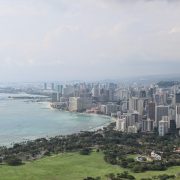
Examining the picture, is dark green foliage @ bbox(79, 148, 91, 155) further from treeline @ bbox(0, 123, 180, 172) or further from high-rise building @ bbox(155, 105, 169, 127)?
high-rise building @ bbox(155, 105, 169, 127)

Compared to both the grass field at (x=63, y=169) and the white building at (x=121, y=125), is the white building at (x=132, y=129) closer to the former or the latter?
the white building at (x=121, y=125)

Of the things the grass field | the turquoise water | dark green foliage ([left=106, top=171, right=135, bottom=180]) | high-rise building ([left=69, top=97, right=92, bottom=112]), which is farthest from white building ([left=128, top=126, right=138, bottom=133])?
high-rise building ([left=69, top=97, right=92, bottom=112])

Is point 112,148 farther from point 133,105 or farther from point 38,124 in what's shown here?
point 133,105

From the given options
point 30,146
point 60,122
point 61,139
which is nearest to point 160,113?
point 60,122

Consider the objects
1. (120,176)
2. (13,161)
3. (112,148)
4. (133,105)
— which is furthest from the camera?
(133,105)

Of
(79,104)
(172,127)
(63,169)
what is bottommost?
(63,169)

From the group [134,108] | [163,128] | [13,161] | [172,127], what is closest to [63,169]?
[13,161]

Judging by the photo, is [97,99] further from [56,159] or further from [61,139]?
[56,159]

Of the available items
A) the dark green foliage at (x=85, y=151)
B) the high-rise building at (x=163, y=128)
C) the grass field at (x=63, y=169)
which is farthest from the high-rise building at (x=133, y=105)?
the grass field at (x=63, y=169)
